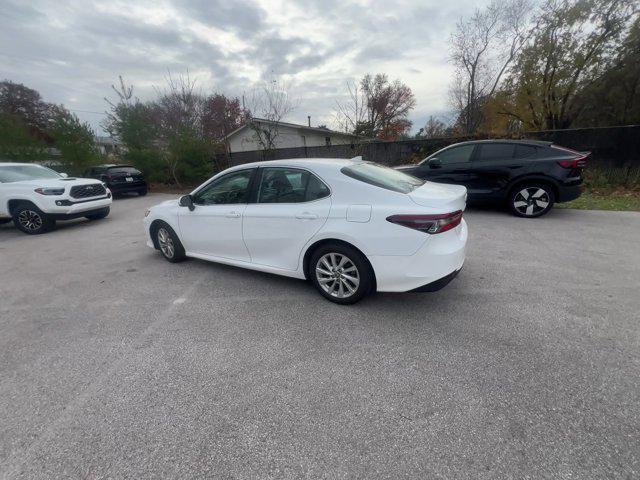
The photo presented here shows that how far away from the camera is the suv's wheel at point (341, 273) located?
296 centimetres

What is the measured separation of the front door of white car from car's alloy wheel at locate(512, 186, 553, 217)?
5.81m

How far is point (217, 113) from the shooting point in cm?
2695

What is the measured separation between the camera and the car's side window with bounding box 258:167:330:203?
10.4ft

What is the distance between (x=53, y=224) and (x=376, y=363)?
9.15 meters

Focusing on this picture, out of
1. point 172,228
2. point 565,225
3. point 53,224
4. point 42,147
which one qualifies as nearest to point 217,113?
point 42,147

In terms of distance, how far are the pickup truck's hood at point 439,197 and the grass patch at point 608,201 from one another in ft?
19.5

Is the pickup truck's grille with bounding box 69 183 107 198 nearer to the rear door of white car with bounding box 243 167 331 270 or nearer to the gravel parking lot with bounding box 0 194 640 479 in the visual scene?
the gravel parking lot with bounding box 0 194 640 479

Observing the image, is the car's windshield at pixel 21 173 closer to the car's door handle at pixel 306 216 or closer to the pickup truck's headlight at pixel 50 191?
the pickup truck's headlight at pixel 50 191

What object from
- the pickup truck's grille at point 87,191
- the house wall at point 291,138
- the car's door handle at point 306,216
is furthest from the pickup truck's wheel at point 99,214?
the house wall at point 291,138

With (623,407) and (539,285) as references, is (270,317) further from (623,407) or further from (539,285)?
(539,285)

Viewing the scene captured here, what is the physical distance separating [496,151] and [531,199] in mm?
1276


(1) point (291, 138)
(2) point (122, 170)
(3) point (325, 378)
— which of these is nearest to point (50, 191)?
(2) point (122, 170)

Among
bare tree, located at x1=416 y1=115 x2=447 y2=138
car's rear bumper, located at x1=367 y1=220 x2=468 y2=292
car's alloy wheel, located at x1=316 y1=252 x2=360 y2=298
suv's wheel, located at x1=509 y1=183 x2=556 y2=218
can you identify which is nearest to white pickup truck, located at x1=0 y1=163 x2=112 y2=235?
car's alloy wheel, located at x1=316 y1=252 x2=360 y2=298

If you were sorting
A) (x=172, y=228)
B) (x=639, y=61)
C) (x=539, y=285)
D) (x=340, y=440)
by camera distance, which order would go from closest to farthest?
(x=340, y=440) → (x=539, y=285) → (x=172, y=228) → (x=639, y=61)
